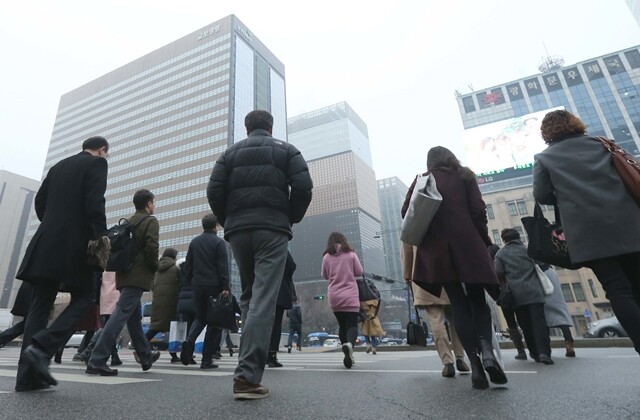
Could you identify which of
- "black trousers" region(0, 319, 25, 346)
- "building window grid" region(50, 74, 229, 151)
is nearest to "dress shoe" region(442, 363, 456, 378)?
"black trousers" region(0, 319, 25, 346)

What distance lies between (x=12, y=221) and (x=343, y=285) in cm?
13466

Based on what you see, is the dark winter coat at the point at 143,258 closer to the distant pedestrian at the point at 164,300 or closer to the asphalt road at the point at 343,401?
the asphalt road at the point at 343,401

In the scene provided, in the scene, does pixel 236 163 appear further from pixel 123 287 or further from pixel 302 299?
pixel 302 299

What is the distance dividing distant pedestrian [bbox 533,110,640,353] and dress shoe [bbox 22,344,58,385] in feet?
12.0

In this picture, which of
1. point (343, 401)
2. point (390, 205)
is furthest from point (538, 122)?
point (390, 205)

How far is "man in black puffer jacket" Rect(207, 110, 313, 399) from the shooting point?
259cm

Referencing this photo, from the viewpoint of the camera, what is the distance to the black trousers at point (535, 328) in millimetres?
4703

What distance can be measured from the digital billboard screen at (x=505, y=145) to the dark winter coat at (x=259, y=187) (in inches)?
1935

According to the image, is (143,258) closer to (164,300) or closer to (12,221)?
(164,300)

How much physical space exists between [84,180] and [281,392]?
232cm

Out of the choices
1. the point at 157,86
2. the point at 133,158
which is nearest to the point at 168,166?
the point at 133,158

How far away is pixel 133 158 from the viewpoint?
95.1 metres

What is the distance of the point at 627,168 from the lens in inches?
100

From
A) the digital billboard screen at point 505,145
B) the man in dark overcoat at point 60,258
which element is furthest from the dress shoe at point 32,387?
the digital billboard screen at point 505,145
